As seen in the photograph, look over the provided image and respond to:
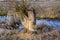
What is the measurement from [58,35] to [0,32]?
210 cm

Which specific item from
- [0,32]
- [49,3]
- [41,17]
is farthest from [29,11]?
[49,3]

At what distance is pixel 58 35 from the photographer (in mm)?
6621

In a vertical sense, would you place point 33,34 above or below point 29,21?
below

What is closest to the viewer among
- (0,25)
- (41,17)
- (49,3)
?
(0,25)

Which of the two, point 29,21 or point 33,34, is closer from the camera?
point 33,34

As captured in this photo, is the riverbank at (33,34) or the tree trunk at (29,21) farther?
the tree trunk at (29,21)

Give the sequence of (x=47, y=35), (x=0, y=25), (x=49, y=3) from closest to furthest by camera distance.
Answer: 1. (x=47, y=35)
2. (x=0, y=25)
3. (x=49, y=3)

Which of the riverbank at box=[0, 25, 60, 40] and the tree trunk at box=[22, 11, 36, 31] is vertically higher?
the tree trunk at box=[22, 11, 36, 31]

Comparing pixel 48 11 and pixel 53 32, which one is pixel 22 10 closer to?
pixel 53 32

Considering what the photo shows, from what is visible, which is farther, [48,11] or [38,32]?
[48,11]

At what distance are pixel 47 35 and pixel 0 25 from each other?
229 centimetres

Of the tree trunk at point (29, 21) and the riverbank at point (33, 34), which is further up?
the tree trunk at point (29, 21)

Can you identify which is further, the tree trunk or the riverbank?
the tree trunk

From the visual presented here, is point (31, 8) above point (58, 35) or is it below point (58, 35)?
above
